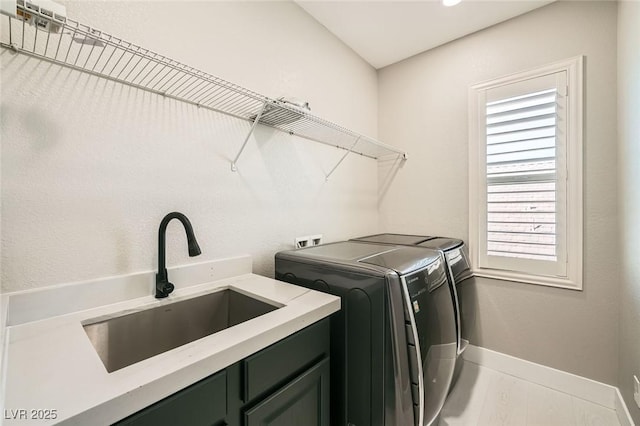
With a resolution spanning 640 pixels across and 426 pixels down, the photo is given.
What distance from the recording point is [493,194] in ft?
6.53

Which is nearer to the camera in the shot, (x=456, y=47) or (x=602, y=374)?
(x=602, y=374)

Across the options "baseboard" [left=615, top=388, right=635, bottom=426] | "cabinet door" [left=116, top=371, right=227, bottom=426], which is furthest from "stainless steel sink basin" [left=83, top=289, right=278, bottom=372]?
"baseboard" [left=615, top=388, right=635, bottom=426]

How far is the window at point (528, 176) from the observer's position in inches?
67.6

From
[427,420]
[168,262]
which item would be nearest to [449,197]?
[427,420]

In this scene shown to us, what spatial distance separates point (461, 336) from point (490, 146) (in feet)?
4.56

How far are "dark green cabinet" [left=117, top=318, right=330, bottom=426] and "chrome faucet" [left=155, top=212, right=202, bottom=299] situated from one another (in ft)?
1.63

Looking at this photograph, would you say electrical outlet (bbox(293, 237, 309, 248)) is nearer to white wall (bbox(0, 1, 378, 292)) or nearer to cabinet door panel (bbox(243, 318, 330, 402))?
white wall (bbox(0, 1, 378, 292))

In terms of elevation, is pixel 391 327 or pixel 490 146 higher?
pixel 490 146

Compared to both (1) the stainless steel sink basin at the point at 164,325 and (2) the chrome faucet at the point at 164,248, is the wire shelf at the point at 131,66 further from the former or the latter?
(1) the stainless steel sink basin at the point at 164,325

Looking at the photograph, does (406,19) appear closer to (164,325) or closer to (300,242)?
(300,242)

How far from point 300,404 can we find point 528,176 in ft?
6.61

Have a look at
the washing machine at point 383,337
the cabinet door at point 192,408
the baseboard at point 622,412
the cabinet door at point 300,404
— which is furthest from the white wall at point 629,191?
the cabinet door at point 192,408

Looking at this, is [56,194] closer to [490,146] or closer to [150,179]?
[150,179]

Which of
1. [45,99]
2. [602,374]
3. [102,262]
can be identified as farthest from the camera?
[602,374]
